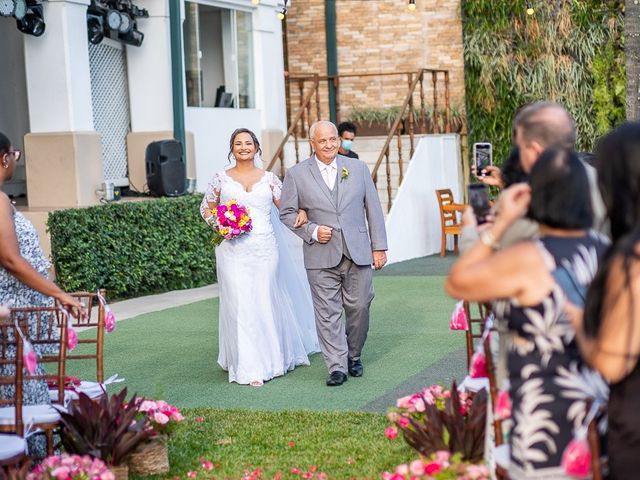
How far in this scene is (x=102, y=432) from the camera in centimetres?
598

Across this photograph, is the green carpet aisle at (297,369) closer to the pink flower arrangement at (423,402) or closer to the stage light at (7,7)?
the pink flower arrangement at (423,402)

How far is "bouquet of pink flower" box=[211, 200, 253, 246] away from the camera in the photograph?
9.05 metres

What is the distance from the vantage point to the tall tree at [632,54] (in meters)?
15.6

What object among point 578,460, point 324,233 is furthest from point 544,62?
point 578,460

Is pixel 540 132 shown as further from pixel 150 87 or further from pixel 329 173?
pixel 150 87

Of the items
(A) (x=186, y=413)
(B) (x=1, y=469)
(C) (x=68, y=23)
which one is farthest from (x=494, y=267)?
(C) (x=68, y=23)

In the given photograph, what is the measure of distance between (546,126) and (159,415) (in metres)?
2.98

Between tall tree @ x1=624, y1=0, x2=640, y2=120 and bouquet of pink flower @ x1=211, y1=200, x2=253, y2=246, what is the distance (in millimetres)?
8385

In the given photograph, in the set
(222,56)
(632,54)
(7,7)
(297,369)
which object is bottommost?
(297,369)

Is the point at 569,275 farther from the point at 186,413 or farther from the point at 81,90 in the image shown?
the point at 81,90

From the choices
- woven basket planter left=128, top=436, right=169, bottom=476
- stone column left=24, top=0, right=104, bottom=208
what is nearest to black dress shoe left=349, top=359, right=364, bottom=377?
woven basket planter left=128, top=436, right=169, bottom=476

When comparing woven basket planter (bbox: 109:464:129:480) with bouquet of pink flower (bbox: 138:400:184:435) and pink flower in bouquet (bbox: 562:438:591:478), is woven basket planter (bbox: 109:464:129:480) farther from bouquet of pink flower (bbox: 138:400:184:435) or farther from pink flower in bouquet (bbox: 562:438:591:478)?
pink flower in bouquet (bbox: 562:438:591:478)

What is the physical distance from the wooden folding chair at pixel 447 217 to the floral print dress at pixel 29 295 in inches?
495

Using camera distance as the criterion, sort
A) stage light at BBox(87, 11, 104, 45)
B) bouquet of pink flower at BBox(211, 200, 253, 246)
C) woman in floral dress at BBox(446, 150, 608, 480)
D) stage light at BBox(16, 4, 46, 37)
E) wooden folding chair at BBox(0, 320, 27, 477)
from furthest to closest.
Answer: stage light at BBox(87, 11, 104, 45), stage light at BBox(16, 4, 46, 37), bouquet of pink flower at BBox(211, 200, 253, 246), wooden folding chair at BBox(0, 320, 27, 477), woman in floral dress at BBox(446, 150, 608, 480)
